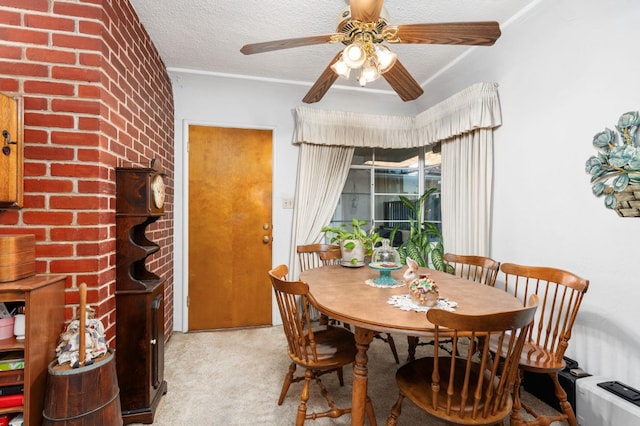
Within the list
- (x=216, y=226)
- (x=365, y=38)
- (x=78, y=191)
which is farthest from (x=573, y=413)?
(x=216, y=226)

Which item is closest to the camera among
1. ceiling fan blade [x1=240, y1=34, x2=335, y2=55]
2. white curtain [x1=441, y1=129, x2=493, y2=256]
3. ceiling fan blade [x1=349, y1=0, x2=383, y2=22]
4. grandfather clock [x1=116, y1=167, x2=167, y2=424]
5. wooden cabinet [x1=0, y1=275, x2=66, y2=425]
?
wooden cabinet [x1=0, y1=275, x2=66, y2=425]

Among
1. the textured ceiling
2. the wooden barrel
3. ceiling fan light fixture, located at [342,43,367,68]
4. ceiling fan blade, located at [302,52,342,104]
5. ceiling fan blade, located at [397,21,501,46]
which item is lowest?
the wooden barrel

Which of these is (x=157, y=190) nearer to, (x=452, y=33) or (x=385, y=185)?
(x=452, y=33)

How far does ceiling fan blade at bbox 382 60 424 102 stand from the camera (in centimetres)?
191

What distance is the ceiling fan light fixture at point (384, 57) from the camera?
5.55ft

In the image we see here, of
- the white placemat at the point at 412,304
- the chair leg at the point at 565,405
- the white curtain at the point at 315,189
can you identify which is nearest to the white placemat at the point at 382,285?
the white placemat at the point at 412,304

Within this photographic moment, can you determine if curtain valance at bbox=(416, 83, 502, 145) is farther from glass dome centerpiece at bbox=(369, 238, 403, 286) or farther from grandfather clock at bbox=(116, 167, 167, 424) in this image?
grandfather clock at bbox=(116, 167, 167, 424)

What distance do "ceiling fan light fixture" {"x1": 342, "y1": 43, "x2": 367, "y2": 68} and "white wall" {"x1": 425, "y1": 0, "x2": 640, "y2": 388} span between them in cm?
147

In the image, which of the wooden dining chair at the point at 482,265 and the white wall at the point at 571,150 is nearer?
the white wall at the point at 571,150

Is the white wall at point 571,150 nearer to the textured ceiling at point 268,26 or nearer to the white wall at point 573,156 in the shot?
the white wall at point 573,156

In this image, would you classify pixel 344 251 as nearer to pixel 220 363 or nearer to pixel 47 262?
pixel 220 363

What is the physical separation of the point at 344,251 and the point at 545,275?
4.46 feet

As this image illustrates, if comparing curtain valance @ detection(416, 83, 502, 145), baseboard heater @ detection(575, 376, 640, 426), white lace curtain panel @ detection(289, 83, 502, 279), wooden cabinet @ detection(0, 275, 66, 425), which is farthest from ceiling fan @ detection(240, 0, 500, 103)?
baseboard heater @ detection(575, 376, 640, 426)

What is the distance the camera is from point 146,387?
6.09ft
